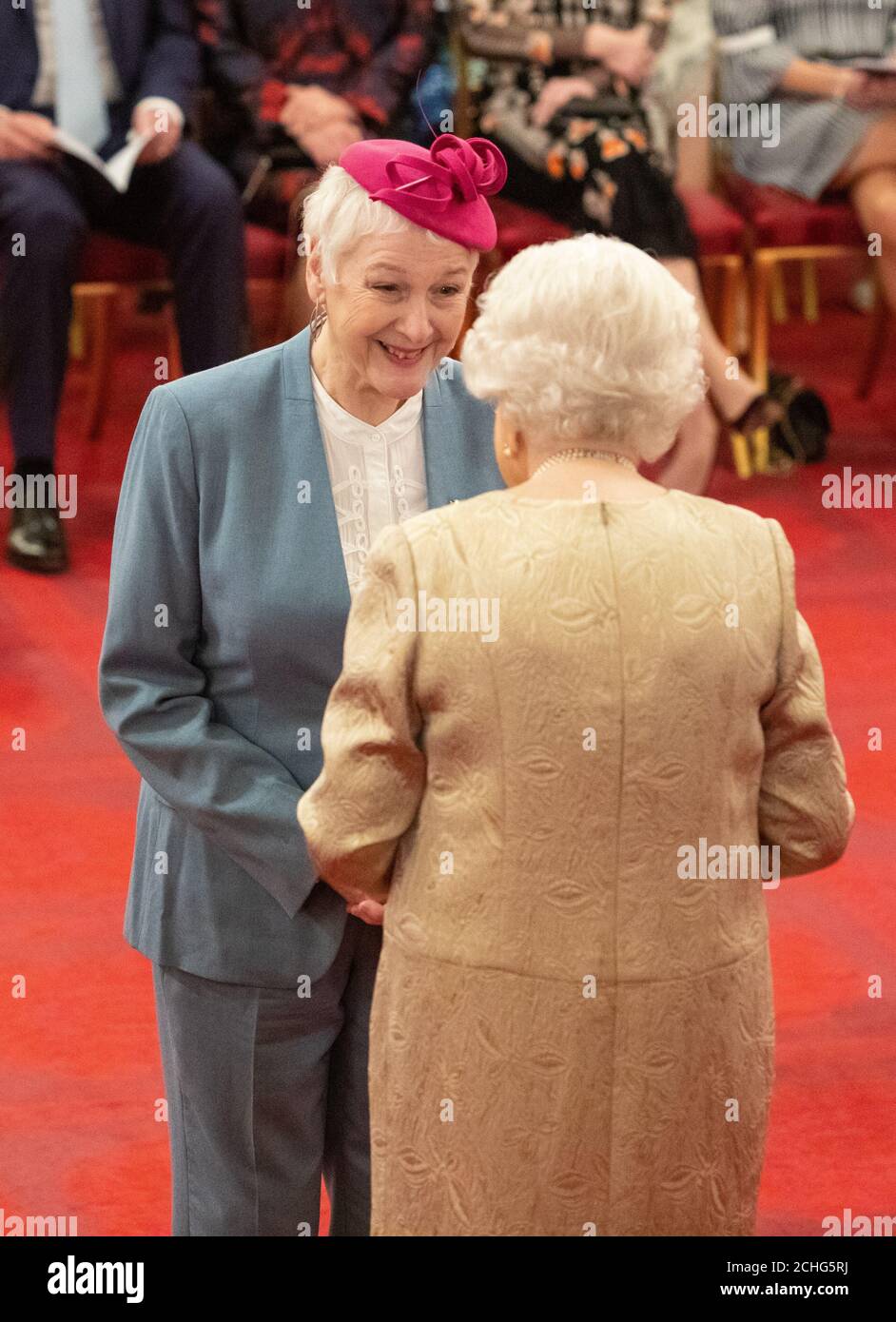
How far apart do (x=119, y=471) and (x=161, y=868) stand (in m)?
4.15

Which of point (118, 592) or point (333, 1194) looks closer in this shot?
point (118, 592)

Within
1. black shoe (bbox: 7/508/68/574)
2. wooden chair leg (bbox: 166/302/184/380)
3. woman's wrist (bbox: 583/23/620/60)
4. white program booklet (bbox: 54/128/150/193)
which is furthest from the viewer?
woman's wrist (bbox: 583/23/620/60)

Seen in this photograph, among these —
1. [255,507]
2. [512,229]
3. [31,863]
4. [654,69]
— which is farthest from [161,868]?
[654,69]

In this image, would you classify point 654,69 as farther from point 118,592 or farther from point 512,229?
point 118,592

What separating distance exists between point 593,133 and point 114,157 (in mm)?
1471

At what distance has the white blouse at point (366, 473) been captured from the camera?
2.13 m

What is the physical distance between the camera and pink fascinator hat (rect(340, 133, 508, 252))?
1.97m

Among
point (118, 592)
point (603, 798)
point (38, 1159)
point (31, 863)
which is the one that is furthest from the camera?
point (31, 863)

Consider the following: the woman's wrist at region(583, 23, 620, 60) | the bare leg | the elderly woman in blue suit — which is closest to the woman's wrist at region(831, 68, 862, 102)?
the bare leg

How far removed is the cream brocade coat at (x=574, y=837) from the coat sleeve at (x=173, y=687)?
261mm

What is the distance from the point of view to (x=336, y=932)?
211 cm

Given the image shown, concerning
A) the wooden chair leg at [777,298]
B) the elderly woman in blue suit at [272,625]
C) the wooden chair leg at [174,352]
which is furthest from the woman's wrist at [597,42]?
the elderly woman in blue suit at [272,625]

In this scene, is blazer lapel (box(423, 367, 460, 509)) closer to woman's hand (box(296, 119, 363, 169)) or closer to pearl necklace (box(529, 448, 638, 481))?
pearl necklace (box(529, 448, 638, 481))

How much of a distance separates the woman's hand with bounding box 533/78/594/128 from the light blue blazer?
13.1 feet
